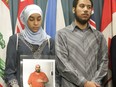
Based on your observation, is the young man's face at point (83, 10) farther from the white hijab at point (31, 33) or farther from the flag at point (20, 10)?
the flag at point (20, 10)

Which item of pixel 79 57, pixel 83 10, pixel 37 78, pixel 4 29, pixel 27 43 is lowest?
pixel 37 78

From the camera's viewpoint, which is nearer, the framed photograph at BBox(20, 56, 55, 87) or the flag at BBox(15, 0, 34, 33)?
the framed photograph at BBox(20, 56, 55, 87)

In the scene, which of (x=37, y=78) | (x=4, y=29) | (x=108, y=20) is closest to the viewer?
(x=37, y=78)

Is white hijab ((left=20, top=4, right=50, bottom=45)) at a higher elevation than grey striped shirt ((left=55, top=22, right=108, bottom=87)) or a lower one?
higher

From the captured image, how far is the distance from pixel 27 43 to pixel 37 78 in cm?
34

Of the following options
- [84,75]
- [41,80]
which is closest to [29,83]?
[41,80]

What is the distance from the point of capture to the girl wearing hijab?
8.48 feet

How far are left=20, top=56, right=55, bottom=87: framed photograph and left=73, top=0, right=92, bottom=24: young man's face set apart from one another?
49cm

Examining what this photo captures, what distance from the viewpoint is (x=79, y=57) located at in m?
2.61

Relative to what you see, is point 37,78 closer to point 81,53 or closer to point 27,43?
point 27,43

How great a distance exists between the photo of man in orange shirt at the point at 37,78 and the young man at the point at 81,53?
0.18 meters

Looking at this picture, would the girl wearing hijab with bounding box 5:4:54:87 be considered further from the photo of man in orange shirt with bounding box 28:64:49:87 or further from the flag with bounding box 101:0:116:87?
the flag with bounding box 101:0:116:87

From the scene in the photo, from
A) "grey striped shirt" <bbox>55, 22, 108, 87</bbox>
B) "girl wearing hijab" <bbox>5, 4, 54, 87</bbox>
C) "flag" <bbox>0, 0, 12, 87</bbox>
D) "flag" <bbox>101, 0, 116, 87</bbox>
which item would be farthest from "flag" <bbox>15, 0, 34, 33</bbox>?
"flag" <bbox>101, 0, 116, 87</bbox>

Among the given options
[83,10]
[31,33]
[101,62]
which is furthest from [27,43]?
[101,62]
